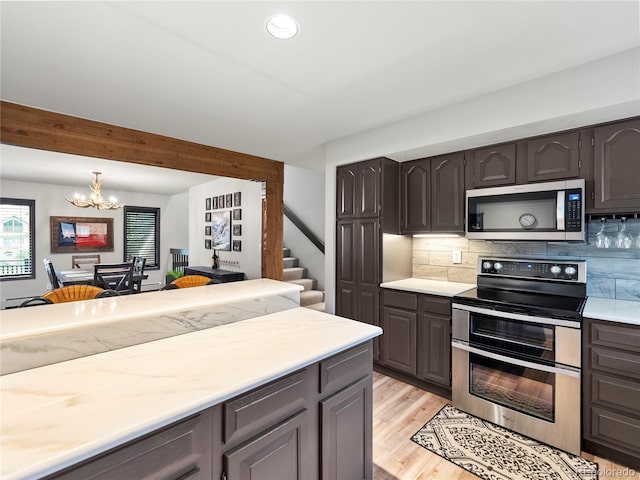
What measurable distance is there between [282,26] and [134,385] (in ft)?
5.81

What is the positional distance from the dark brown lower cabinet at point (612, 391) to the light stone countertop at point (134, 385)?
4.84ft

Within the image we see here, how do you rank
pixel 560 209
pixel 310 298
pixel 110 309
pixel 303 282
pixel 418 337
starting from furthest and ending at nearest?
pixel 303 282 → pixel 310 298 → pixel 418 337 → pixel 560 209 → pixel 110 309

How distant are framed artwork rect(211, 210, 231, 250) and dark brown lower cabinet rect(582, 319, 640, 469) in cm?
315

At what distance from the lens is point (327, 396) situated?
4.57ft

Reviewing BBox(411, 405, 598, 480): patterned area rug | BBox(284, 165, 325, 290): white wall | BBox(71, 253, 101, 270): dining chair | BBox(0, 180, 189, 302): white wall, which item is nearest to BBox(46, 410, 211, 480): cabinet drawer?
BBox(411, 405, 598, 480): patterned area rug

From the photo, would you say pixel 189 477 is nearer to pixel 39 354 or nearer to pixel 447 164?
pixel 39 354

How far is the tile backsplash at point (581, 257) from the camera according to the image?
2.21 meters

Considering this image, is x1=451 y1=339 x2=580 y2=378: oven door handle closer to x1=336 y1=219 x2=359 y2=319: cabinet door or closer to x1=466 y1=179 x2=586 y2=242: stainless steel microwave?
x1=466 y1=179 x2=586 y2=242: stainless steel microwave

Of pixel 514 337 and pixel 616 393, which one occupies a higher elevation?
pixel 514 337

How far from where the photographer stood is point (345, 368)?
1479 mm

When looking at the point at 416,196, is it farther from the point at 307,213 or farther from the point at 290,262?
the point at 290,262

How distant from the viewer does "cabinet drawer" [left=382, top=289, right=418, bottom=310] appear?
279cm

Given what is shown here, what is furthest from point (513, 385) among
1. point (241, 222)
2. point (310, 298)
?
point (310, 298)

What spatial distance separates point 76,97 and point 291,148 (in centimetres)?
206
